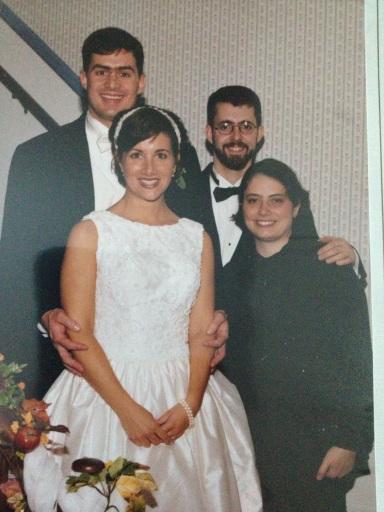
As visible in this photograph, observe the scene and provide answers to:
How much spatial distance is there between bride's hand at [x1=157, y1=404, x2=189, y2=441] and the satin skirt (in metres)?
0.01

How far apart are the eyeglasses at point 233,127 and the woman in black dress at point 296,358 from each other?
76 millimetres

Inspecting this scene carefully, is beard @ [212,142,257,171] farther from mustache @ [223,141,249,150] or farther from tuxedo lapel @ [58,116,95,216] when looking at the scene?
tuxedo lapel @ [58,116,95,216]

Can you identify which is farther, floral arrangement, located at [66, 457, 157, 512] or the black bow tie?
the black bow tie

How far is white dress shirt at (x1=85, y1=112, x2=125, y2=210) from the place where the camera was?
1.54m

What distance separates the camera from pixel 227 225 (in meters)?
1.54

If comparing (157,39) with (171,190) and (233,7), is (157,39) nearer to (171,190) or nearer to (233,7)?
(233,7)

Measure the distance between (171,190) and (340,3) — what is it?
1.71ft

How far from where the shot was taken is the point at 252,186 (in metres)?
1.54

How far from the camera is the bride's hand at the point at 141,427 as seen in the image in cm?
146

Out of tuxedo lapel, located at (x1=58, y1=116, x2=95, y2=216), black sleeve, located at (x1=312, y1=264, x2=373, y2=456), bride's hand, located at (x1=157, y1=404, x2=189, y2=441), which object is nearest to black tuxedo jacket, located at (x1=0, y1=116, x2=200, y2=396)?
tuxedo lapel, located at (x1=58, y1=116, x2=95, y2=216)

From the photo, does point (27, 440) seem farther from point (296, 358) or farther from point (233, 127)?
point (233, 127)

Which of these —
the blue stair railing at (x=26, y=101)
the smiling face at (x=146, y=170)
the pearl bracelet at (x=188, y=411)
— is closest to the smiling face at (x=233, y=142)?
the smiling face at (x=146, y=170)

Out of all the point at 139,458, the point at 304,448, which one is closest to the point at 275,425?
the point at 304,448

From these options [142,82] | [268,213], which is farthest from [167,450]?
[142,82]
